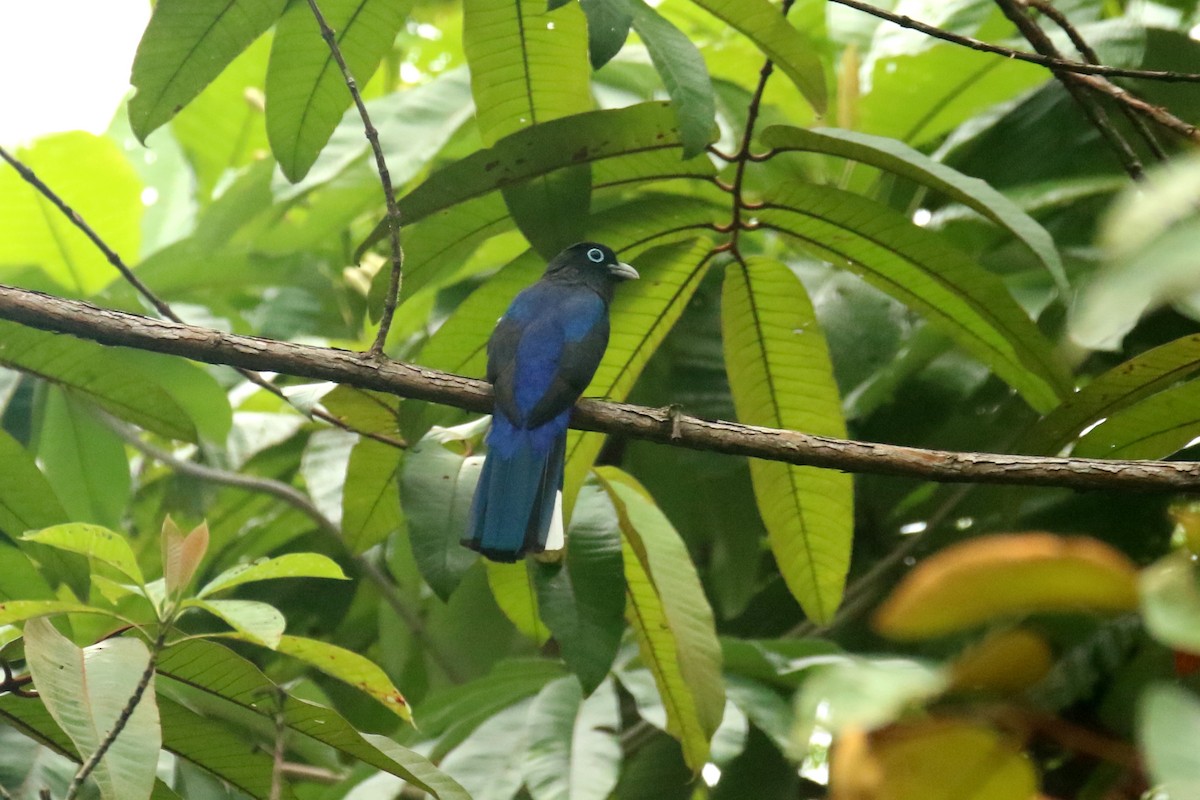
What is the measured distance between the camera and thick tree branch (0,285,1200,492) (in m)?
2.34

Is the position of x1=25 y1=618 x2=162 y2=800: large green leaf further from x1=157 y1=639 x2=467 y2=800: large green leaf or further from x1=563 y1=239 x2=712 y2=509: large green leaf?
x1=563 y1=239 x2=712 y2=509: large green leaf

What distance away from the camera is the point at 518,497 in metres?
2.80

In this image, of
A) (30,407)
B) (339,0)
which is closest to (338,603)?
(30,407)

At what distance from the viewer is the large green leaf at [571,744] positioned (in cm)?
275

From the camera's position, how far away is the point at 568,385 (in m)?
3.05

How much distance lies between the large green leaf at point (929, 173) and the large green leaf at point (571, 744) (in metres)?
1.51

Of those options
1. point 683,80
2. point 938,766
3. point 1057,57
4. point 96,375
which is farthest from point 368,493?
point 938,766

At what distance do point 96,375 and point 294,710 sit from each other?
106 centimetres

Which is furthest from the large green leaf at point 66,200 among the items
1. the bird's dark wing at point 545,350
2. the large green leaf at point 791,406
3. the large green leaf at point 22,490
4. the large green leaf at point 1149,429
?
the large green leaf at point 1149,429

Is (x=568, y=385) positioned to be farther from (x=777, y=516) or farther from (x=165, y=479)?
(x=165, y=479)

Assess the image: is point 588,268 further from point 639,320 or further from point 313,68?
point 313,68

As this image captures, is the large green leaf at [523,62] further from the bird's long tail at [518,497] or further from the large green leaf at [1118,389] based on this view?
the large green leaf at [1118,389]

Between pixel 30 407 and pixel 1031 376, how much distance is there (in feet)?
9.49

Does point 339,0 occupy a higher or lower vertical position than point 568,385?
higher
